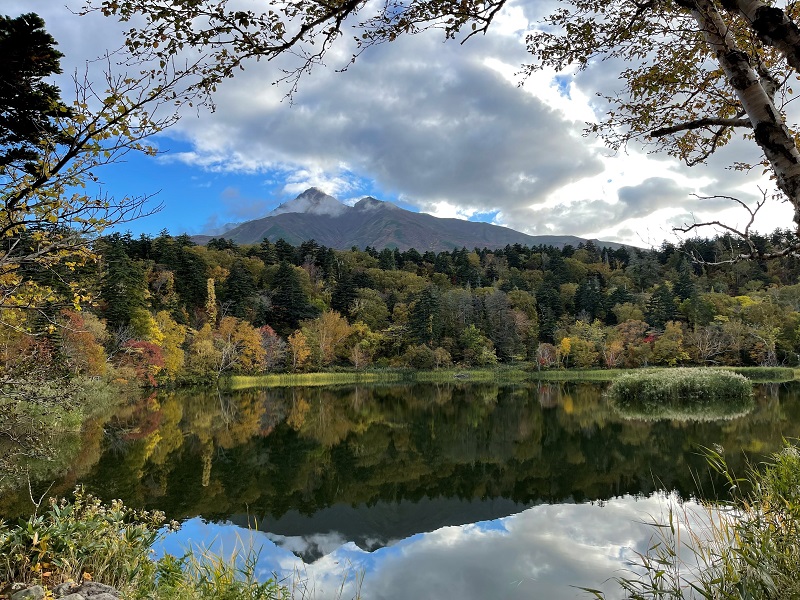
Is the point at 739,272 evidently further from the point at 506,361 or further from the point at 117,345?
the point at 117,345

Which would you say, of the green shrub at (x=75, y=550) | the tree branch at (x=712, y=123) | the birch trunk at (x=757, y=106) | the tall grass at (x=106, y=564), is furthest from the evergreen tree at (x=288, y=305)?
the birch trunk at (x=757, y=106)

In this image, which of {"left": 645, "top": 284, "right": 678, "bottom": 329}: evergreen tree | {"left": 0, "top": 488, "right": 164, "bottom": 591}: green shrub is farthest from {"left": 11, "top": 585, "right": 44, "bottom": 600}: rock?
{"left": 645, "top": 284, "right": 678, "bottom": 329}: evergreen tree

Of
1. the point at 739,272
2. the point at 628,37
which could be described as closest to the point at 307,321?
the point at 628,37

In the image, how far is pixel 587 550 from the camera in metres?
6.19

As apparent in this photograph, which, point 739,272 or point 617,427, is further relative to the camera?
point 739,272

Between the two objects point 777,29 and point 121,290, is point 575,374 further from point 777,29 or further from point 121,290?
point 777,29

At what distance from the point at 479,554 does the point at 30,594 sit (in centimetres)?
510

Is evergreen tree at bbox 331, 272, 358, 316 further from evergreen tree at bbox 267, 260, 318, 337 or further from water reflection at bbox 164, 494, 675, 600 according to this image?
water reflection at bbox 164, 494, 675, 600

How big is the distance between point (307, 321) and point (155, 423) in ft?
114

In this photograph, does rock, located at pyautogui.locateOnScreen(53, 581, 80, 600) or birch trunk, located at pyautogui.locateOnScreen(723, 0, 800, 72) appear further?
rock, located at pyautogui.locateOnScreen(53, 581, 80, 600)

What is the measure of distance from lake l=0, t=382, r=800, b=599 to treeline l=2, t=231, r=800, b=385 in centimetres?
1487

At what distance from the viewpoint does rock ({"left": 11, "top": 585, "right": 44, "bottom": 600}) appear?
2.81 meters

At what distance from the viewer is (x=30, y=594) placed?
287 cm

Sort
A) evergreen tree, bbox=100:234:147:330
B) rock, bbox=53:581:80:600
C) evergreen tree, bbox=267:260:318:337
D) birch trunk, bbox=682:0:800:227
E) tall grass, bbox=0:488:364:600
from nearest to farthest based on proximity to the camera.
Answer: birch trunk, bbox=682:0:800:227 < rock, bbox=53:581:80:600 < tall grass, bbox=0:488:364:600 < evergreen tree, bbox=100:234:147:330 < evergreen tree, bbox=267:260:318:337
